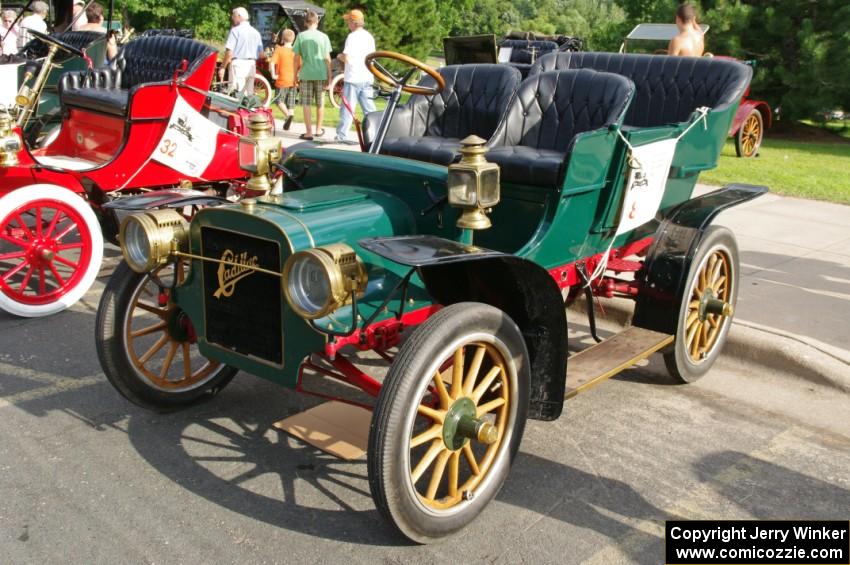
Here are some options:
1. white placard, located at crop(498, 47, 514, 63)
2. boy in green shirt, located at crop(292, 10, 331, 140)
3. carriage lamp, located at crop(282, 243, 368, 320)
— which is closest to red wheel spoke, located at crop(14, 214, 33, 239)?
carriage lamp, located at crop(282, 243, 368, 320)

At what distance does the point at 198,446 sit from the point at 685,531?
6.20 ft

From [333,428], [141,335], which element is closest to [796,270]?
[333,428]

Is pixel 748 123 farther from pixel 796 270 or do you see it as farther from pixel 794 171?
pixel 796 270

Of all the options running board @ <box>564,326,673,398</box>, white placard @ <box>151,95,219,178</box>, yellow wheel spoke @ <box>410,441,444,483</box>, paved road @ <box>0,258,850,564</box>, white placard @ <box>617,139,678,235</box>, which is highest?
white placard @ <box>617,139,678,235</box>

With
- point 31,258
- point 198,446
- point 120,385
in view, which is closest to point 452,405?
point 198,446

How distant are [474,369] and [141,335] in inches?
59.1

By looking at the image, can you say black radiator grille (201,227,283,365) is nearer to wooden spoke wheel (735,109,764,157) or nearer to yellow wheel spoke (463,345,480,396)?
yellow wheel spoke (463,345,480,396)

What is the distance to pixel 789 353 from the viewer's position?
4234 mm

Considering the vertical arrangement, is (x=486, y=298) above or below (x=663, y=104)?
below

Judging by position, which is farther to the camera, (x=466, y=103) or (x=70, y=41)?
(x=70, y=41)

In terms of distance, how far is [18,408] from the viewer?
148 inches

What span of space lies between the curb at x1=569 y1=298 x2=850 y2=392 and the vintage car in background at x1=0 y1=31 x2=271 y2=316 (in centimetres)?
319

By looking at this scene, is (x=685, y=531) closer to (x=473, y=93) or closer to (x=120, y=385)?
(x=120, y=385)

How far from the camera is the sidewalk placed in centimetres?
468
